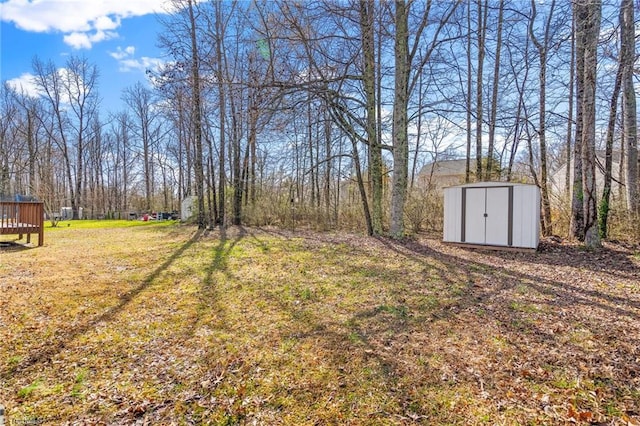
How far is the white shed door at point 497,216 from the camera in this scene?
22.9 feet

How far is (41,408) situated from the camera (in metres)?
1.88

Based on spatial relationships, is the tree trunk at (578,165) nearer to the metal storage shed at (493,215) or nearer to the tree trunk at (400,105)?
the metal storage shed at (493,215)

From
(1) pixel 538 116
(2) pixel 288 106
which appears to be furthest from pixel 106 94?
(1) pixel 538 116

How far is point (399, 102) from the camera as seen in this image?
773 centimetres

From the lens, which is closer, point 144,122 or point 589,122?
point 589,122

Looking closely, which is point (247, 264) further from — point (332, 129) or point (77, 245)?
point (332, 129)

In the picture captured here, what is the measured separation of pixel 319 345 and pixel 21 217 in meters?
7.96

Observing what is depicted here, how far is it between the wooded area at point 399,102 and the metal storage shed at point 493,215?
1058 millimetres

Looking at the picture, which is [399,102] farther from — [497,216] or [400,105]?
[497,216]

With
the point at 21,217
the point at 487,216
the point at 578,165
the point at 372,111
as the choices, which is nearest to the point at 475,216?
the point at 487,216

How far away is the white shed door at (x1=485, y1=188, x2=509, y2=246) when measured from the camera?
6.97 m

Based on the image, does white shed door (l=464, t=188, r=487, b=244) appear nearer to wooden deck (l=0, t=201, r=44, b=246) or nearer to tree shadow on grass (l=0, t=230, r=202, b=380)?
tree shadow on grass (l=0, t=230, r=202, b=380)

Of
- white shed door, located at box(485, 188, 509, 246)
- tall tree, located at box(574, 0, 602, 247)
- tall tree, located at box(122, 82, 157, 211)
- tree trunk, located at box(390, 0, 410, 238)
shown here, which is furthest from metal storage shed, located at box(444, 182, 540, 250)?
tall tree, located at box(122, 82, 157, 211)

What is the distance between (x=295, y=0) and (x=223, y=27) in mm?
4719
